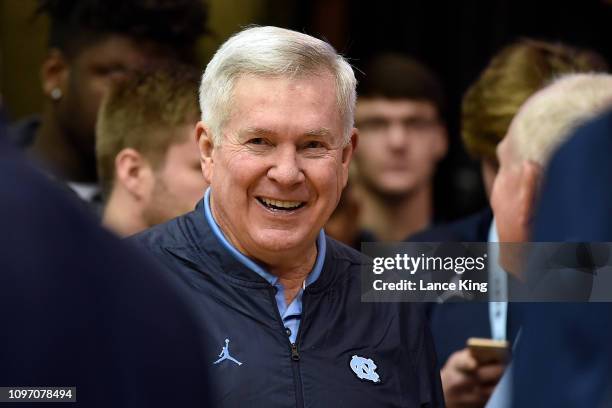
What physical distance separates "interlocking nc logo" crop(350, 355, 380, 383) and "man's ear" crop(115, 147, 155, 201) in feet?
3.88

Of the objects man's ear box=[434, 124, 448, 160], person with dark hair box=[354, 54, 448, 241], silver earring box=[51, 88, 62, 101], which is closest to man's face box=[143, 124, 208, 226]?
silver earring box=[51, 88, 62, 101]

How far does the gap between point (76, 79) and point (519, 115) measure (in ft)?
5.83

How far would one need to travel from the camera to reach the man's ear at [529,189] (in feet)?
10.9

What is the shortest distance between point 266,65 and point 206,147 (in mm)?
289

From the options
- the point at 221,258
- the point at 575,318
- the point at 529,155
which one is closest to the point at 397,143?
the point at 529,155

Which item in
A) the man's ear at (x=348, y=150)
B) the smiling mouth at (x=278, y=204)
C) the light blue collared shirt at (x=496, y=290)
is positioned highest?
the man's ear at (x=348, y=150)

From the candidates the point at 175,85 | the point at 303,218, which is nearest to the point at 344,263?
the point at 303,218

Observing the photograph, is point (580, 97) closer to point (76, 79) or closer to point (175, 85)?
point (175, 85)

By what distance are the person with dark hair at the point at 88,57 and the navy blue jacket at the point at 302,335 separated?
1.62 metres

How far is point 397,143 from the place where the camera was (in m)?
5.37

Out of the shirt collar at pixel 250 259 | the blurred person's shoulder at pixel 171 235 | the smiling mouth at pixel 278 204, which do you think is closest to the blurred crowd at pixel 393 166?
the blurred person's shoulder at pixel 171 235

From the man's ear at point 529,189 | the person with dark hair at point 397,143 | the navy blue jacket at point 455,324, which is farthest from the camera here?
the person with dark hair at point 397,143

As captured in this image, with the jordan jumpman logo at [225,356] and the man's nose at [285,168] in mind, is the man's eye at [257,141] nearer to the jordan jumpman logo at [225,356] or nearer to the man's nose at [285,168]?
the man's nose at [285,168]

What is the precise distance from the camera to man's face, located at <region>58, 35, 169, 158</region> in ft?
15.0
